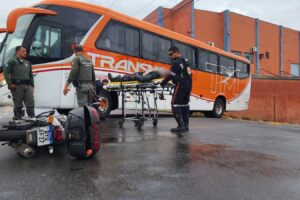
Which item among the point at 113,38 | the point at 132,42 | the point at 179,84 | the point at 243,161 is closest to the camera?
the point at 243,161

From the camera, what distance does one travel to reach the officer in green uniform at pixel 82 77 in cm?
650

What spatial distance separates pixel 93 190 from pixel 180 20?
26768 millimetres

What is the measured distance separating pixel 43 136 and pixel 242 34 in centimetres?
2964

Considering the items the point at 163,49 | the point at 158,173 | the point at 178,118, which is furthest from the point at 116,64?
the point at 158,173

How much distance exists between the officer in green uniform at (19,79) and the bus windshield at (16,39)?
1.50m

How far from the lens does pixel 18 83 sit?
7043 millimetres

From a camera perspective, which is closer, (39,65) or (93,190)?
Result: (93,190)

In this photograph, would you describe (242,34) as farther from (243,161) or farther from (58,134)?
(58,134)

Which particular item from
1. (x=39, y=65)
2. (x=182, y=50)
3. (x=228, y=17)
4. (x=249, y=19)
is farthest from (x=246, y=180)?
(x=249, y=19)

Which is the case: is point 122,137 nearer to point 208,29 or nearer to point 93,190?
point 93,190

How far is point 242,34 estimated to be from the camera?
31.6 meters

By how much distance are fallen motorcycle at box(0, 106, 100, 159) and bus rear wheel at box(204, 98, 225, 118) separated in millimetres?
11269

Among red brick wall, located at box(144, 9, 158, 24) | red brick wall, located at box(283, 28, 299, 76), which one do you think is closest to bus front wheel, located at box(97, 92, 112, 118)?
red brick wall, located at box(144, 9, 158, 24)

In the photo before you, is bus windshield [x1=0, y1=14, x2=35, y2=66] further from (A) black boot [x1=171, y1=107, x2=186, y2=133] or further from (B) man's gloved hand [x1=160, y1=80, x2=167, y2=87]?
(A) black boot [x1=171, y1=107, x2=186, y2=133]
